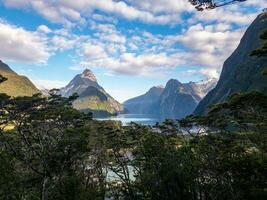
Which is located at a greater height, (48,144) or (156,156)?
(48,144)

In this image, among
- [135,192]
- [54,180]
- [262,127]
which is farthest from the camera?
[135,192]

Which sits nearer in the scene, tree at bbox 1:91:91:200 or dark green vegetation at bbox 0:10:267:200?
dark green vegetation at bbox 0:10:267:200

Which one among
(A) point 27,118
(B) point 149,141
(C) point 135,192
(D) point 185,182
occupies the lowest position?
(C) point 135,192

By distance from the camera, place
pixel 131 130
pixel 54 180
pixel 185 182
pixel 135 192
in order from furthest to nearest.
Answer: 1. pixel 131 130
2. pixel 135 192
3. pixel 185 182
4. pixel 54 180

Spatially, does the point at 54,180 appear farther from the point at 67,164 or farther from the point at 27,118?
the point at 27,118

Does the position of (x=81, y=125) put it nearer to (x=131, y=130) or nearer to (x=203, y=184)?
(x=131, y=130)

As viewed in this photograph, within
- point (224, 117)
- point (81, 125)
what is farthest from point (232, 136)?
point (81, 125)

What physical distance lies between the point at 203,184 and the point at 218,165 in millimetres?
3715

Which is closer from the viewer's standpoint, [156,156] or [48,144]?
[48,144]

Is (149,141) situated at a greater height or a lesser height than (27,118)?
lesser

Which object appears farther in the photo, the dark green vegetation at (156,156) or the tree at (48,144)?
the tree at (48,144)

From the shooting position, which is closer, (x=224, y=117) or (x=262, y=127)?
(x=262, y=127)

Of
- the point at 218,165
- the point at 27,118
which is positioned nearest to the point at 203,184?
the point at 218,165

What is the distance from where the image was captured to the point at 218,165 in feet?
135
